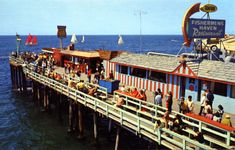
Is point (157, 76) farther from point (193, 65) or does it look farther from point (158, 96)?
point (158, 96)

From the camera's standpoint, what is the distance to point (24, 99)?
32.4 m

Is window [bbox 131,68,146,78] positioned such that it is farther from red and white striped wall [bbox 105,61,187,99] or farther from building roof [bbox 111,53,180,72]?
building roof [bbox 111,53,180,72]

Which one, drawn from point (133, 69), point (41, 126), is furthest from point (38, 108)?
point (133, 69)

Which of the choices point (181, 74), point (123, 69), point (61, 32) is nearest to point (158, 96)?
point (181, 74)

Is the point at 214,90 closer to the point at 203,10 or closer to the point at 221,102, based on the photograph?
the point at 221,102

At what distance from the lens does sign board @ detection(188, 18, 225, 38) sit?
57.3 ft

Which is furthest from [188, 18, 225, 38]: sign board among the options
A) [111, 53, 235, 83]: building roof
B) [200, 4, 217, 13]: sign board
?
[111, 53, 235, 83]: building roof

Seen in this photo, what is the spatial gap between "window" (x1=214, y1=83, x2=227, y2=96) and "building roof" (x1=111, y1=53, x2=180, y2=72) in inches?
128

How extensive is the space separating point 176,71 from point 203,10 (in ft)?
15.1

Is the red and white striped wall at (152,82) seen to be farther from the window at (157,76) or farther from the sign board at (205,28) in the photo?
the sign board at (205,28)

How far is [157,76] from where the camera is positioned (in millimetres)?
20234

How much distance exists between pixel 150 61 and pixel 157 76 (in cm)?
141

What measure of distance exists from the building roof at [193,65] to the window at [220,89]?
1.83ft

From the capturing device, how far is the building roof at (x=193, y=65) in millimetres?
16203
